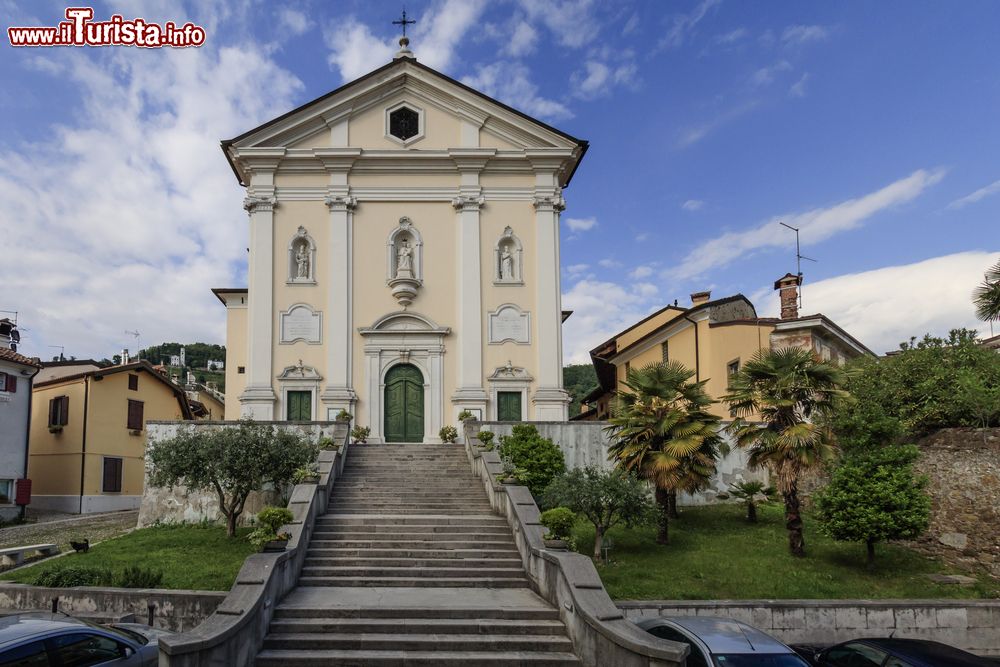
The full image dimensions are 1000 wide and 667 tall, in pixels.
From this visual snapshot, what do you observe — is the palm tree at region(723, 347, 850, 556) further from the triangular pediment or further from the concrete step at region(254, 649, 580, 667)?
the triangular pediment

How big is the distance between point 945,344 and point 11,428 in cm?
3053

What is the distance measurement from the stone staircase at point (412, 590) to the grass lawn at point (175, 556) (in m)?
2.25

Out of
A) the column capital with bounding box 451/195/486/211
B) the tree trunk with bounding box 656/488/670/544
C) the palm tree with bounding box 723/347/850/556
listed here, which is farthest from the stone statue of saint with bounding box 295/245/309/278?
the palm tree with bounding box 723/347/850/556

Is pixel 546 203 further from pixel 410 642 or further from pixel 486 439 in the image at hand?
pixel 410 642

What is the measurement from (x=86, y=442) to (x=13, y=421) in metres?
3.37

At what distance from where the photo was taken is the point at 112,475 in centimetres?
3169

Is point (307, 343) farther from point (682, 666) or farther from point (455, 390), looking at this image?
point (682, 666)

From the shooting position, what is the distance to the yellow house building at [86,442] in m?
30.2

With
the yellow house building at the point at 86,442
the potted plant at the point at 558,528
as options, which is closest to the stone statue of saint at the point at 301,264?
the yellow house building at the point at 86,442

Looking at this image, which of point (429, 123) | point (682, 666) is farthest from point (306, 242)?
point (682, 666)

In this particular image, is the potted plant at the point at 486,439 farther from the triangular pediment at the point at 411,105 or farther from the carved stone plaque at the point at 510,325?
the triangular pediment at the point at 411,105

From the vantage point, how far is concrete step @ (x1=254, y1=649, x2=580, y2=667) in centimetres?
988

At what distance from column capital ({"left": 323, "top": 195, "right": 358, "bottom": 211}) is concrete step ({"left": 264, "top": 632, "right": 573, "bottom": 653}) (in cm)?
1830

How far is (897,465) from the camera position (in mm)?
15883
